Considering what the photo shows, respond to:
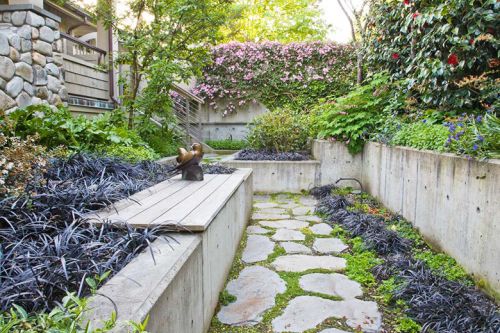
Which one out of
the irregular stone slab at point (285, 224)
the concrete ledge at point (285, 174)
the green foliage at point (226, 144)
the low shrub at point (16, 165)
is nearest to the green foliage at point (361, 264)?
the irregular stone slab at point (285, 224)

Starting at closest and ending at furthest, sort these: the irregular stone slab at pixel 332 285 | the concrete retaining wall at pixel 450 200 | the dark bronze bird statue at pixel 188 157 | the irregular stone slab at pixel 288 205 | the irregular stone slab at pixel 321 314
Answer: the irregular stone slab at pixel 321 314 → the concrete retaining wall at pixel 450 200 → the irregular stone slab at pixel 332 285 → the dark bronze bird statue at pixel 188 157 → the irregular stone slab at pixel 288 205

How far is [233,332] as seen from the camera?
177 cm

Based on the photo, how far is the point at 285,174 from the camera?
5203 mm

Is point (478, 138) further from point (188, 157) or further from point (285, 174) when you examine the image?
point (285, 174)

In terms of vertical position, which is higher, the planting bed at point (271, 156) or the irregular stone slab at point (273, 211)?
the planting bed at point (271, 156)

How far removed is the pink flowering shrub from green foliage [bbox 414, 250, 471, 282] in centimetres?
654

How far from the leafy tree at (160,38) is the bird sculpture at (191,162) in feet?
8.29

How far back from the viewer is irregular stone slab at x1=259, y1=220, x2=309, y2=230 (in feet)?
11.7

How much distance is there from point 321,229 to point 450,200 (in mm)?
1262

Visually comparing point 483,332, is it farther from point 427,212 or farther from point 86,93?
point 86,93

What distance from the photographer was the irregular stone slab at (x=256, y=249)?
108 inches

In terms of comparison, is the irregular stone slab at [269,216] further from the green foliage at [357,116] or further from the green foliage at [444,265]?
the green foliage at [357,116]

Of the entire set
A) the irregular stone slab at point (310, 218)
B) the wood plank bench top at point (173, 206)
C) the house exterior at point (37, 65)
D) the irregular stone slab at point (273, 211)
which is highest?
the house exterior at point (37, 65)

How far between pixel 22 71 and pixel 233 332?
4.36 metres
